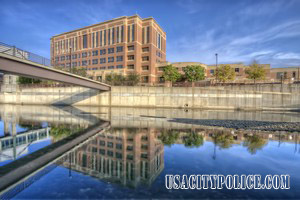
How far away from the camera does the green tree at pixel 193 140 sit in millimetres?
12383

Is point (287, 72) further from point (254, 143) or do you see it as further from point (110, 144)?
point (110, 144)

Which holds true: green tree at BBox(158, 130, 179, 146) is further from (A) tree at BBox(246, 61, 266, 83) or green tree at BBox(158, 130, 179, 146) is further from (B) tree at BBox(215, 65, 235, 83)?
(A) tree at BBox(246, 61, 266, 83)

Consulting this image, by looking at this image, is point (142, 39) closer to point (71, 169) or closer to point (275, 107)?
point (275, 107)

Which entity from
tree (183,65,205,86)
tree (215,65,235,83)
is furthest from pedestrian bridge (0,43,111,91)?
tree (215,65,235,83)

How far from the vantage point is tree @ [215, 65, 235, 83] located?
A: 2366 inches

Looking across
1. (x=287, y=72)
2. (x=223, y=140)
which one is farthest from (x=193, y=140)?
(x=287, y=72)

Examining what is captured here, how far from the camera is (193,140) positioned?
13.4 metres

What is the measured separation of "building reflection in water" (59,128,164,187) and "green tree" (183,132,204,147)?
7.22ft

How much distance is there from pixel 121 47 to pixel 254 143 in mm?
75535

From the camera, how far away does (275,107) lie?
134 feet

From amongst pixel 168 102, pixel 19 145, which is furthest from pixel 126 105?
pixel 19 145

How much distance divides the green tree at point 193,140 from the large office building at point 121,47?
60.1 m

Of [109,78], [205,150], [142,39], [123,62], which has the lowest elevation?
[205,150]

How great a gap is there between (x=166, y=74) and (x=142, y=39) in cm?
2480
